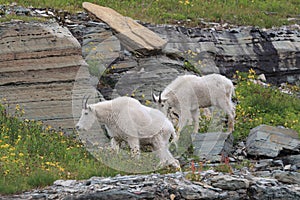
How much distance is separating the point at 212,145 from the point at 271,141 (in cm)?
151

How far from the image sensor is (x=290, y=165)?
15977 mm

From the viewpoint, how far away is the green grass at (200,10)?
83.8 feet

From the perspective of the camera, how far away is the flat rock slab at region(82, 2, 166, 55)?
22.0 meters

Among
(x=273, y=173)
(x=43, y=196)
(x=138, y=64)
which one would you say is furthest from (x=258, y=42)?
(x=43, y=196)

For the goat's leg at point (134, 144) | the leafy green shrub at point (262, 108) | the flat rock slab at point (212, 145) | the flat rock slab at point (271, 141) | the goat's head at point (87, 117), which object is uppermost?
the goat's head at point (87, 117)

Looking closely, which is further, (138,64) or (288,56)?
(288,56)

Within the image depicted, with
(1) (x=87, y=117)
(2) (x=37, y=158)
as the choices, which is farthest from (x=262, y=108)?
(2) (x=37, y=158)

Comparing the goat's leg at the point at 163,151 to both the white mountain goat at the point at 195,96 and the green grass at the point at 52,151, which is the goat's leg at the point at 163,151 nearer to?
the green grass at the point at 52,151

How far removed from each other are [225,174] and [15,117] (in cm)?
654

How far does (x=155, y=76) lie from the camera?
21328 millimetres

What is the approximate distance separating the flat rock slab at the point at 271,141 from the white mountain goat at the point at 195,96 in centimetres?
155

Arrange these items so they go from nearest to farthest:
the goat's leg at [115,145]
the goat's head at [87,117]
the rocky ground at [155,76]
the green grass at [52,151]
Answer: the rocky ground at [155,76] → the green grass at [52,151] → the goat's leg at [115,145] → the goat's head at [87,117]

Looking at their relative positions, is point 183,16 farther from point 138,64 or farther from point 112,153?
point 112,153

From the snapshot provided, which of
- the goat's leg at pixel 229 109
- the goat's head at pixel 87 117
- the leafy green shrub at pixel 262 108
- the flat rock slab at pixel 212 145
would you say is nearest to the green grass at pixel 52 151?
the leafy green shrub at pixel 262 108
